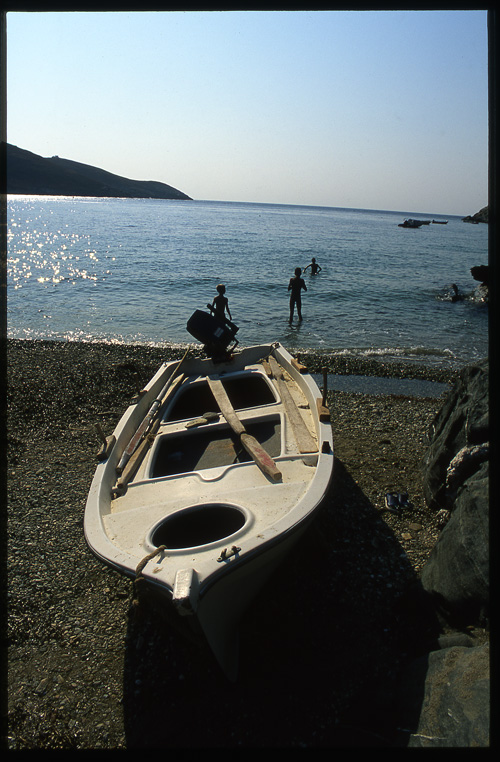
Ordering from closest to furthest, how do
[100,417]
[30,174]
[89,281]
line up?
[100,417], [89,281], [30,174]

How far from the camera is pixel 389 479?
314 inches

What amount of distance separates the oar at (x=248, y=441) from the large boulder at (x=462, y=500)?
2107 mm

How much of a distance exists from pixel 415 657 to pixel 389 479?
3763 millimetres

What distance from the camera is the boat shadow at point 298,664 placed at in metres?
3.96

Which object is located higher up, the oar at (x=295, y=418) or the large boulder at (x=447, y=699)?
the oar at (x=295, y=418)

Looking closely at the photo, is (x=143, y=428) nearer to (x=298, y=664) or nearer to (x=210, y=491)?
(x=210, y=491)

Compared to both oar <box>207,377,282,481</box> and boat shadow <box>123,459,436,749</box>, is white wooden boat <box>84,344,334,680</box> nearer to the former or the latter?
oar <box>207,377,282,481</box>

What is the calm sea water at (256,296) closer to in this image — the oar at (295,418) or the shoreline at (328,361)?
the shoreline at (328,361)

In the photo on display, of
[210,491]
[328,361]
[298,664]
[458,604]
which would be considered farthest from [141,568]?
Result: [328,361]

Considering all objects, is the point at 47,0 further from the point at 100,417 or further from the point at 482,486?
the point at 100,417

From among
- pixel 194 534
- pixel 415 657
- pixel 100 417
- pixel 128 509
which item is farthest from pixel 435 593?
pixel 100 417

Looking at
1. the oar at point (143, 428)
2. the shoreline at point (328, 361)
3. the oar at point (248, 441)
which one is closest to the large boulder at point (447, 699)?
the oar at point (248, 441)

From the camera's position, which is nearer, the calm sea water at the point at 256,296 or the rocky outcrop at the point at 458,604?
the rocky outcrop at the point at 458,604

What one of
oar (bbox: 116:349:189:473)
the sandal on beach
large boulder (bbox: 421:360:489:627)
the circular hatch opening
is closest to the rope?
the circular hatch opening
